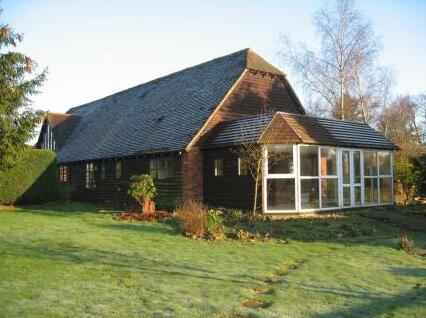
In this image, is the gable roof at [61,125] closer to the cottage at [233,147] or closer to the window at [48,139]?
the window at [48,139]

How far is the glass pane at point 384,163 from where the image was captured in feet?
74.3

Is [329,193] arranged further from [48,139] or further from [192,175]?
[48,139]

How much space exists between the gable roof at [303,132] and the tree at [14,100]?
948cm

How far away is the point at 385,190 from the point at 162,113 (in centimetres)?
1203

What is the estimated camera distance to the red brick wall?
20.9 meters

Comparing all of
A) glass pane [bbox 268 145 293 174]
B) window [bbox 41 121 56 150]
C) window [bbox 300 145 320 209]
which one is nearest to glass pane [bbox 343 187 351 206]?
window [bbox 300 145 320 209]

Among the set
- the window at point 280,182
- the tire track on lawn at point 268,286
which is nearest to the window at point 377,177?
the window at point 280,182

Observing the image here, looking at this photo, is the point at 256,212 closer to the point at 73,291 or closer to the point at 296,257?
the point at 296,257

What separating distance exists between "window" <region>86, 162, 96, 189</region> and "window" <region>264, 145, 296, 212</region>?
1333 cm

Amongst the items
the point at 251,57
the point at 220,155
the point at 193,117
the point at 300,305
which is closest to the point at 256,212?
the point at 220,155

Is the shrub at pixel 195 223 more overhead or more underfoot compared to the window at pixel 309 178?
more underfoot

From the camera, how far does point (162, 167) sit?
22281 mm

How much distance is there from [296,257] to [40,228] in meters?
8.54

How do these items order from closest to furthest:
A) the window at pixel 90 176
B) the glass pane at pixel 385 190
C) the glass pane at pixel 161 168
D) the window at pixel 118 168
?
the glass pane at pixel 161 168
the glass pane at pixel 385 190
the window at pixel 118 168
the window at pixel 90 176
